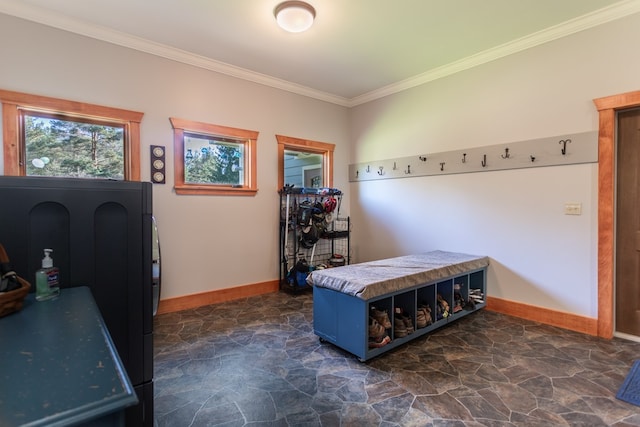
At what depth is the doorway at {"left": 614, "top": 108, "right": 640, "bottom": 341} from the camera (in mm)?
2891

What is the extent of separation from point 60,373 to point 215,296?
11.3 ft

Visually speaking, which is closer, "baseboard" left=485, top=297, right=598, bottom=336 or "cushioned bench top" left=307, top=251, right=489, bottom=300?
"cushioned bench top" left=307, top=251, right=489, bottom=300

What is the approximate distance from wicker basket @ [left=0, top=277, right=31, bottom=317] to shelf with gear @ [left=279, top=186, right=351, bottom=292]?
134 inches

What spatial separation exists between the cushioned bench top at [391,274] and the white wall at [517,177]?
44 centimetres

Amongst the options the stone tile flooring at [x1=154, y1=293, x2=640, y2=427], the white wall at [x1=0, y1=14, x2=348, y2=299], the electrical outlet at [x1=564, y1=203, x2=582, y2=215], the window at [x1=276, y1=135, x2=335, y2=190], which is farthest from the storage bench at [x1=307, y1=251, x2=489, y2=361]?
the window at [x1=276, y1=135, x2=335, y2=190]

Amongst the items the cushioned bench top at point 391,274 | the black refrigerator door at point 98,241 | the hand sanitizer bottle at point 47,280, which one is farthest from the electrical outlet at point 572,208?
the hand sanitizer bottle at point 47,280

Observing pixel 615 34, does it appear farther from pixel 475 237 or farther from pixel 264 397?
pixel 264 397

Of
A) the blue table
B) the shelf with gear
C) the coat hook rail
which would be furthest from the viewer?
the shelf with gear

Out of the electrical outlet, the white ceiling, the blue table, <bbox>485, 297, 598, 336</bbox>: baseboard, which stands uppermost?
the white ceiling

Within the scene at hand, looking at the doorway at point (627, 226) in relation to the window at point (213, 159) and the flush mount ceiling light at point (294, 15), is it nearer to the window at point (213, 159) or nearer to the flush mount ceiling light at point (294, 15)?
the flush mount ceiling light at point (294, 15)

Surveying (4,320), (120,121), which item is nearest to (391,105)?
(120,121)

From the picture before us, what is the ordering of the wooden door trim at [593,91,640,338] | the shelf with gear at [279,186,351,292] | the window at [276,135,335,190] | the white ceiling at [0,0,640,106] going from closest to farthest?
the white ceiling at [0,0,640,106]
the wooden door trim at [593,91,640,338]
the shelf with gear at [279,186,351,292]
the window at [276,135,335,190]

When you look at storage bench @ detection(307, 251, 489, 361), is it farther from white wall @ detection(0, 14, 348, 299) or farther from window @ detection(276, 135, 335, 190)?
window @ detection(276, 135, 335, 190)

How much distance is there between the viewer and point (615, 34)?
285cm
